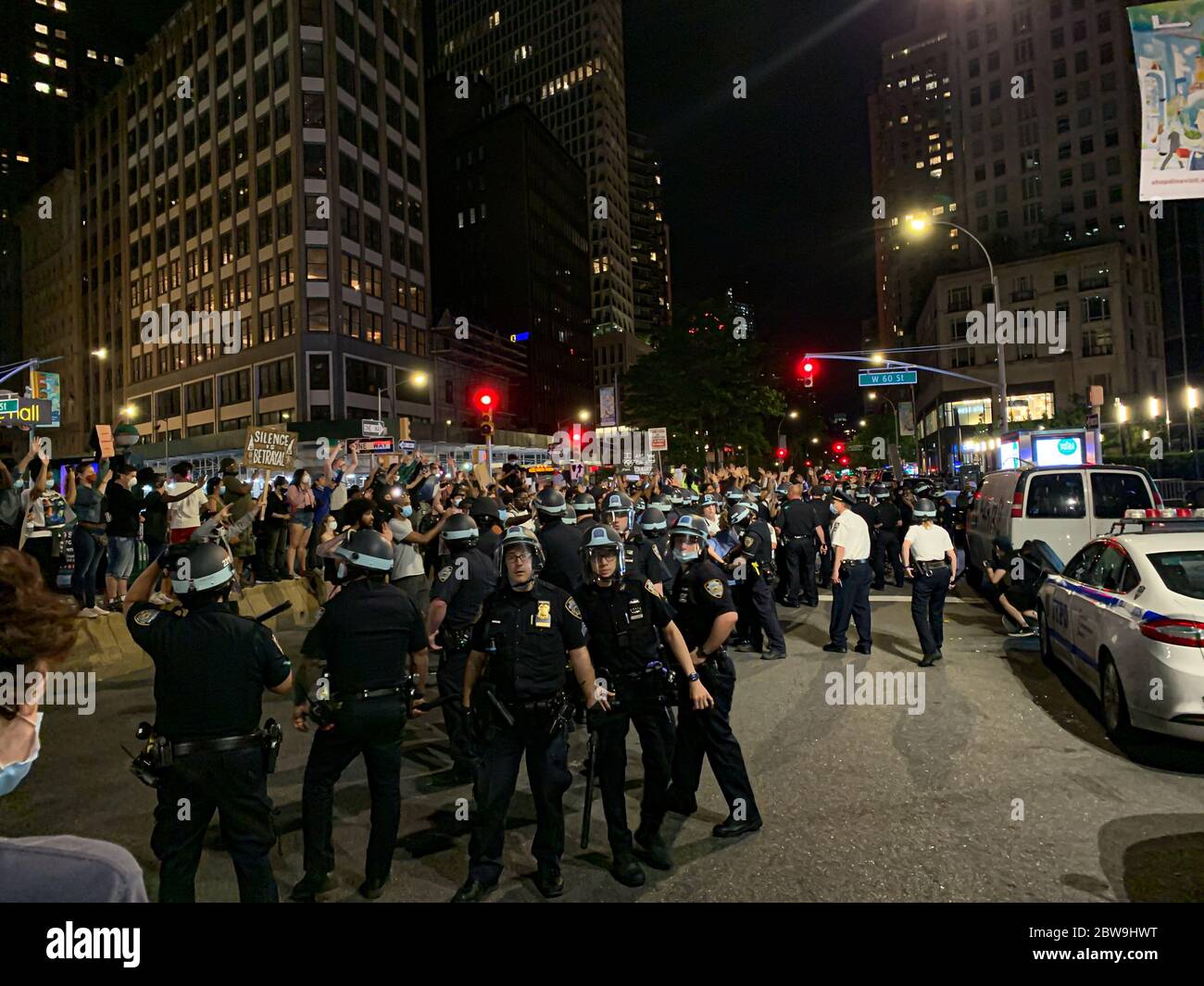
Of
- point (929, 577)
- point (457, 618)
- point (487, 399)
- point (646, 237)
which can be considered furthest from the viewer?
point (646, 237)

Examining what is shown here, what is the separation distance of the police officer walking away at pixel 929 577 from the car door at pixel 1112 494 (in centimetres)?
392

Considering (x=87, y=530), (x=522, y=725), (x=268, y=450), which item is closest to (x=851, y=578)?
(x=522, y=725)

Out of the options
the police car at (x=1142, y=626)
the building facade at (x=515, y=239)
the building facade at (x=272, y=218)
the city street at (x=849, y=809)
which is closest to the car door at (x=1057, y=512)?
the police car at (x=1142, y=626)

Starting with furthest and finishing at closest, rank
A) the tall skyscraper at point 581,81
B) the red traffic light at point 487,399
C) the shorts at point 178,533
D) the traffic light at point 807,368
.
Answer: the tall skyscraper at point 581,81 → the traffic light at point 807,368 → the red traffic light at point 487,399 → the shorts at point 178,533

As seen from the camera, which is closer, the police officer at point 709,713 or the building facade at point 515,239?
the police officer at point 709,713

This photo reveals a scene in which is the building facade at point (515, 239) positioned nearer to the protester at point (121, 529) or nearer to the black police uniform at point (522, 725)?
the protester at point (121, 529)

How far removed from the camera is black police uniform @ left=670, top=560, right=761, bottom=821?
469cm

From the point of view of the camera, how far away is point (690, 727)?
4.84 meters

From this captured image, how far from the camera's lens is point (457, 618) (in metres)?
5.79

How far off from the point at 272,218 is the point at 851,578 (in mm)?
56637

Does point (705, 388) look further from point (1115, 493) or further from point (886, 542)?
point (1115, 493)

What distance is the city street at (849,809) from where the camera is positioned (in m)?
4.02
